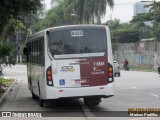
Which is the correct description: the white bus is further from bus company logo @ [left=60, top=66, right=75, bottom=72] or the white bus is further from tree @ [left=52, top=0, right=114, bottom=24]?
tree @ [left=52, top=0, right=114, bottom=24]

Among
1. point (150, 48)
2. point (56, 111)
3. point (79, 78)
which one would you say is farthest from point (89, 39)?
point (150, 48)

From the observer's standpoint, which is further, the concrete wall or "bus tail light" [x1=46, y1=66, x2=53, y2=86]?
the concrete wall

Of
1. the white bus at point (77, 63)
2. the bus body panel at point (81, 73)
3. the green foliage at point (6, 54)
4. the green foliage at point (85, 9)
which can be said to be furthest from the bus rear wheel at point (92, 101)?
the green foliage at point (85, 9)

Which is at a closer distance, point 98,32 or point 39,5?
point 98,32

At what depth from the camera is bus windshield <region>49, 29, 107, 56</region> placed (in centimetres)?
1580

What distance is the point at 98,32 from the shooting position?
1608cm

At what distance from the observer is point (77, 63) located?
51.2 ft

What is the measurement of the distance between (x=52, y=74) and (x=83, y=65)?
1066 mm

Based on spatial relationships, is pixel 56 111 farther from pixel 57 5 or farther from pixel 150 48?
pixel 57 5

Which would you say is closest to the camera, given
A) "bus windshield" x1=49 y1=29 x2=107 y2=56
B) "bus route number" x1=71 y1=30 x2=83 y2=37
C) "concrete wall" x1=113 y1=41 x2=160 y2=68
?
"bus windshield" x1=49 y1=29 x2=107 y2=56

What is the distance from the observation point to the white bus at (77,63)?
15.5 m

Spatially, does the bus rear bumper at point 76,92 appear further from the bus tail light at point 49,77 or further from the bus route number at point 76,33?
the bus route number at point 76,33

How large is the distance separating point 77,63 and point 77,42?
2.56 feet

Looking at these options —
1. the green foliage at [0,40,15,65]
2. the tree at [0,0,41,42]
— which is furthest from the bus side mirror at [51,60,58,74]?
the green foliage at [0,40,15,65]
